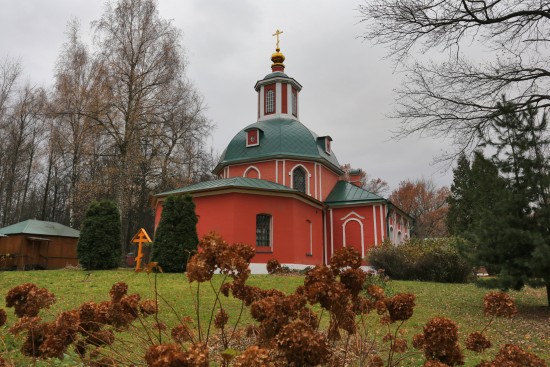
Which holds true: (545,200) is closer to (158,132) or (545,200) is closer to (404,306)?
(404,306)

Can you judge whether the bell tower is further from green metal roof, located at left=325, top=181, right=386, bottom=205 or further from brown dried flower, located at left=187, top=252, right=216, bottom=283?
brown dried flower, located at left=187, top=252, right=216, bottom=283

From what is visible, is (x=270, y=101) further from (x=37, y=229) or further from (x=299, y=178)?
(x=37, y=229)

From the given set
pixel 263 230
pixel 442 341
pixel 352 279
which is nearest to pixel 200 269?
pixel 352 279

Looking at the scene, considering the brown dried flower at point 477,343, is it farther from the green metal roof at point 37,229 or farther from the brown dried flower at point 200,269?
the green metal roof at point 37,229

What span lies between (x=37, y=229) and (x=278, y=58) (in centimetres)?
1592

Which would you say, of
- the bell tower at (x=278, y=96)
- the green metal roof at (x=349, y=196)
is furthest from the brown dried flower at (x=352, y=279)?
the bell tower at (x=278, y=96)

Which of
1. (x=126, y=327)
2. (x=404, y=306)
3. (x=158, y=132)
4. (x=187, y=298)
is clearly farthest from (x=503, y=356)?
(x=158, y=132)

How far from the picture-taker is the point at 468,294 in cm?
1074

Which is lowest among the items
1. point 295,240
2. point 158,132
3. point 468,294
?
point 468,294

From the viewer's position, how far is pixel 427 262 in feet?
47.0

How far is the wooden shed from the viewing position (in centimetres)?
1988

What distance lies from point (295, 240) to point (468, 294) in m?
7.16

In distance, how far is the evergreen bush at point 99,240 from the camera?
46.0 feet

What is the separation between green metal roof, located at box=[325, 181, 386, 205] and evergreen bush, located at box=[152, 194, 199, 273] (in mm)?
8672
